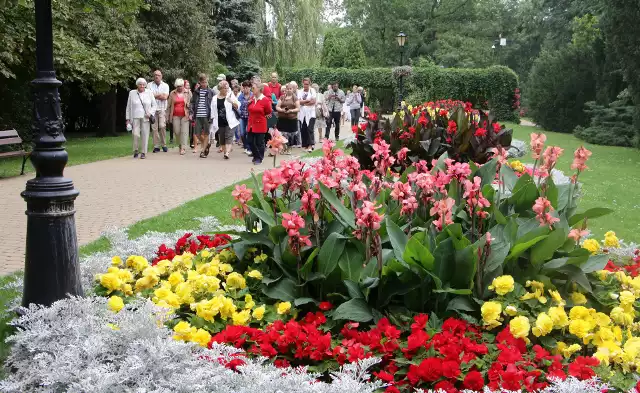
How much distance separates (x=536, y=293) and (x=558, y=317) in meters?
0.28

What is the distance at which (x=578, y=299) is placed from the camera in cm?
394

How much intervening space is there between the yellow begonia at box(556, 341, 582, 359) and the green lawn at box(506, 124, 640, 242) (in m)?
4.65

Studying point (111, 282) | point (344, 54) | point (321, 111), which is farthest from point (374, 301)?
point (344, 54)

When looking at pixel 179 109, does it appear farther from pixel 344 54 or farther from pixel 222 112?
pixel 344 54

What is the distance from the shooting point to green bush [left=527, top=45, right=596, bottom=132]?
3197 cm

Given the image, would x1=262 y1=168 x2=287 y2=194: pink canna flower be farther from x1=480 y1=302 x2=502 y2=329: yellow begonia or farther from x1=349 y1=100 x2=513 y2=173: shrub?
x1=349 y1=100 x2=513 y2=173: shrub

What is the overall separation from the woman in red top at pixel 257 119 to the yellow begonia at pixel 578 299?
10.9m

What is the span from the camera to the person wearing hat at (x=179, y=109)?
659 inches

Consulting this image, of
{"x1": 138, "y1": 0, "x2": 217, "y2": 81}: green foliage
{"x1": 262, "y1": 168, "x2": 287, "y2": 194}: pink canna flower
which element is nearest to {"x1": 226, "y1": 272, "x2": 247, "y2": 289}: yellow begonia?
{"x1": 262, "y1": 168, "x2": 287, "y2": 194}: pink canna flower

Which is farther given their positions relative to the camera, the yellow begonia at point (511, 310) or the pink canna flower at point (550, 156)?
the pink canna flower at point (550, 156)

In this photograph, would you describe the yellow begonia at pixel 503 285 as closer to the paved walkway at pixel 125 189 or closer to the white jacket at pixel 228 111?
the paved walkway at pixel 125 189

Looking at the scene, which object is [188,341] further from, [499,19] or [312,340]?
[499,19]

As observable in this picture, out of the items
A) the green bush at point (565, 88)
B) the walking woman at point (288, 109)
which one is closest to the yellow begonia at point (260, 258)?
the walking woman at point (288, 109)

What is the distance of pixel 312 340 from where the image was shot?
11.1ft
